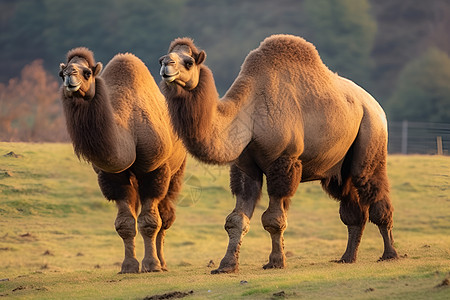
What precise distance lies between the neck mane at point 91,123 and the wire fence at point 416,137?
102 ft

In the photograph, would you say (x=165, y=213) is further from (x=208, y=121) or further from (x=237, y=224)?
(x=208, y=121)

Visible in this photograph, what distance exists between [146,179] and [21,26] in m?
55.3

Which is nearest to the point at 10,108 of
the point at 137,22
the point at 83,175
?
the point at 83,175

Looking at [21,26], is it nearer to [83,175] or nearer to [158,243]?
[83,175]

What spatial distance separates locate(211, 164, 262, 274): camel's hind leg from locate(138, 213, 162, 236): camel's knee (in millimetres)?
1386

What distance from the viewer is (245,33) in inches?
2589

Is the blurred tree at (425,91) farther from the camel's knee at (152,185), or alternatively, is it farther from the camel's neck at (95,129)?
the camel's neck at (95,129)

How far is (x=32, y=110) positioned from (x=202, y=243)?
19609mm

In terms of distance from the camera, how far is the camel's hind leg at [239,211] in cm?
970

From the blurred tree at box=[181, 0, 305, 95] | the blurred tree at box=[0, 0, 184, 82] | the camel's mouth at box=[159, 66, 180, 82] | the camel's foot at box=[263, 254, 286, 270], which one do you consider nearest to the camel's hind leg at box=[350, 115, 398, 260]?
the camel's foot at box=[263, 254, 286, 270]

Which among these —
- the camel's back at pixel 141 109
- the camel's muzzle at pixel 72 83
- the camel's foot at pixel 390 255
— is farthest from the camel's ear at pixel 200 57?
the camel's foot at pixel 390 255

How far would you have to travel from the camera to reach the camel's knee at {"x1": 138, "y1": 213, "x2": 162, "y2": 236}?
11.1 meters

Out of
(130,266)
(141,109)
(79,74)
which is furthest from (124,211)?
(79,74)

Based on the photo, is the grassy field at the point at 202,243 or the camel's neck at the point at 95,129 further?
the camel's neck at the point at 95,129
